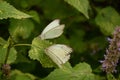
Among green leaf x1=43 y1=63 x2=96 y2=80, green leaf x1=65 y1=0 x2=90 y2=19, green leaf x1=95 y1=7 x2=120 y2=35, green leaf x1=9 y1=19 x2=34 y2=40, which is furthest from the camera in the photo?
green leaf x1=95 y1=7 x2=120 y2=35

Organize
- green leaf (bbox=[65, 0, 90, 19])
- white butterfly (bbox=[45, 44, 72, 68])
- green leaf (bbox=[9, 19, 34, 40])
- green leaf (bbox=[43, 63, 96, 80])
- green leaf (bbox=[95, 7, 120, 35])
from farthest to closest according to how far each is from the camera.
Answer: green leaf (bbox=[95, 7, 120, 35])
green leaf (bbox=[9, 19, 34, 40])
green leaf (bbox=[65, 0, 90, 19])
green leaf (bbox=[43, 63, 96, 80])
white butterfly (bbox=[45, 44, 72, 68])

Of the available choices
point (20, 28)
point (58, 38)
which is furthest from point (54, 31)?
point (58, 38)

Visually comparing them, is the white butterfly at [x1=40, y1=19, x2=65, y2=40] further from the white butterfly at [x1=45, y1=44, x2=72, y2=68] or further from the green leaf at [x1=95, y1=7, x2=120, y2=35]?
the green leaf at [x1=95, y1=7, x2=120, y2=35]

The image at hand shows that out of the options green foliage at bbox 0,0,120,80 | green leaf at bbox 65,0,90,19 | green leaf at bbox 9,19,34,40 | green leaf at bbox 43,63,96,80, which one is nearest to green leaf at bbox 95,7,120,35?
green foliage at bbox 0,0,120,80

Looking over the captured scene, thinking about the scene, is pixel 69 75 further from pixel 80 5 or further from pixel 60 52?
pixel 80 5

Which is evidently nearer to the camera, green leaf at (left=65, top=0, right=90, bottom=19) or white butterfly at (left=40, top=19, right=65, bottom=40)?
white butterfly at (left=40, top=19, right=65, bottom=40)

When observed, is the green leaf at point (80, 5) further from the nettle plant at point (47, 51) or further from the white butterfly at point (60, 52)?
the white butterfly at point (60, 52)
